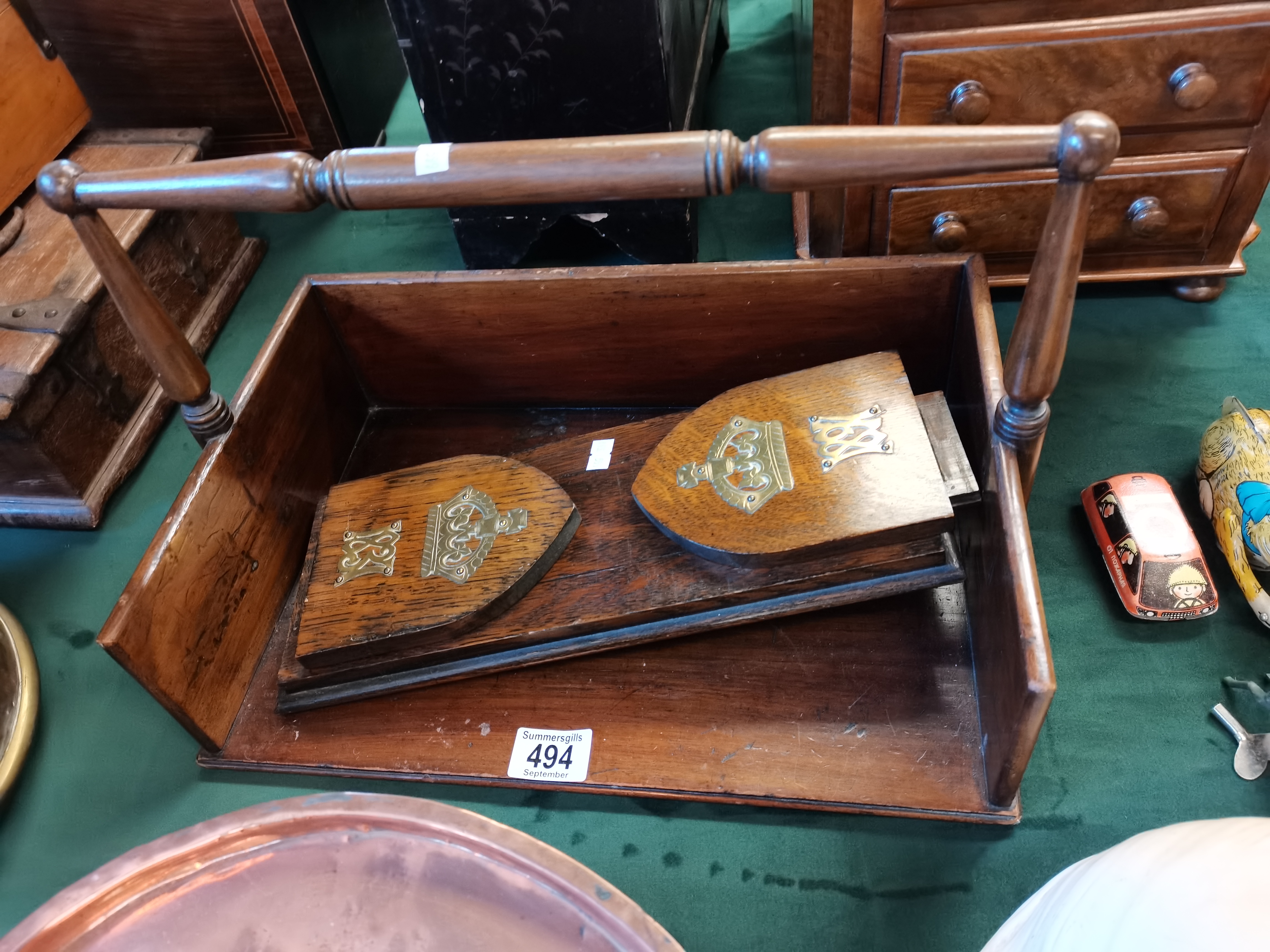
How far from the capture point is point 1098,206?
1439 millimetres

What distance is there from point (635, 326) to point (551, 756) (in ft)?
1.99

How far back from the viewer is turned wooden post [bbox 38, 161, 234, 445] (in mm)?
978

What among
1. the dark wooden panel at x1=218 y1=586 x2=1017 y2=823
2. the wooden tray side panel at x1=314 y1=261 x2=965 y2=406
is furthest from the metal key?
the wooden tray side panel at x1=314 y1=261 x2=965 y2=406

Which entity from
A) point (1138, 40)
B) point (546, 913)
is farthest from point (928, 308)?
point (546, 913)

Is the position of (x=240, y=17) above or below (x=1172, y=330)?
above

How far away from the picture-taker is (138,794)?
3.96 ft

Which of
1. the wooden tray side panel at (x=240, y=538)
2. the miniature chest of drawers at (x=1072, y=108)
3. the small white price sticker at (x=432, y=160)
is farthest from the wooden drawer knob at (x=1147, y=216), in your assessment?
the wooden tray side panel at (x=240, y=538)

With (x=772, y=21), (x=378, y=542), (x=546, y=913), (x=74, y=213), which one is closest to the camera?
(x=546, y=913)

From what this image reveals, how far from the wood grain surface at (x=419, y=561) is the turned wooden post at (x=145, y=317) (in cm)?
20

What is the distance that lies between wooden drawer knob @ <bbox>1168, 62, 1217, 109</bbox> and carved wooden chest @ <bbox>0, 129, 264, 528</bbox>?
1.42m

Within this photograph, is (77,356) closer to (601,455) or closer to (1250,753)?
(601,455)

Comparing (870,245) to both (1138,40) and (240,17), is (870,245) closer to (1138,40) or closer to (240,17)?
(1138,40)

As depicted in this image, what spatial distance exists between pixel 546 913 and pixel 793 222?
5.14ft

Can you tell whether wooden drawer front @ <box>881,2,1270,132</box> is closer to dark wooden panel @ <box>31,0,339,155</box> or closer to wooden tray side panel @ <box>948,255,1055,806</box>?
wooden tray side panel @ <box>948,255,1055,806</box>
